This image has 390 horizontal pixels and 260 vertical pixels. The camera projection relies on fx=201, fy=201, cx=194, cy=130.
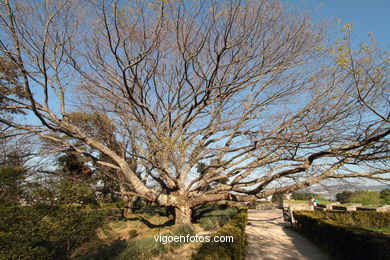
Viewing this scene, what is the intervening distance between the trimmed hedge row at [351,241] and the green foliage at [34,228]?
24.6ft

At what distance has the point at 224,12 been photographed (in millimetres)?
5789

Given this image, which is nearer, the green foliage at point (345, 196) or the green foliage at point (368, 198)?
the green foliage at point (368, 198)

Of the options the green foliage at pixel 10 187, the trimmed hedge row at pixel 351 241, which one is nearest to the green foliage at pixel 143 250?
the green foliage at pixel 10 187

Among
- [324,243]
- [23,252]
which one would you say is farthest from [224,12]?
[324,243]

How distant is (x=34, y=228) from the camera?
15.8 ft

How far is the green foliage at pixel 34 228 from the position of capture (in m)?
4.18

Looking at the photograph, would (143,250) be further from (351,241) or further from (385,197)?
(385,197)

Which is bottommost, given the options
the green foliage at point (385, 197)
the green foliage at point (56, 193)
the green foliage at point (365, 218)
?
the green foliage at point (365, 218)

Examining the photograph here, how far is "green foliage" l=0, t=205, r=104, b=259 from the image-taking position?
165 inches

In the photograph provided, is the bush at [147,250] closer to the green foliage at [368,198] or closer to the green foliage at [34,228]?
the green foliage at [34,228]

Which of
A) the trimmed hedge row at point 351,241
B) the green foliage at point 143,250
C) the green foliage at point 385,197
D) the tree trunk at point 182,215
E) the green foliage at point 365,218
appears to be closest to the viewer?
the trimmed hedge row at point 351,241

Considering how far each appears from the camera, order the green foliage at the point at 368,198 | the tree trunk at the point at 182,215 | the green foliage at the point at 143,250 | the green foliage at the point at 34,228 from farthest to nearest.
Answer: the green foliage at the point at 368,198
the tree trunk at the point at 182,215
the green foliage at the point at 143,250
the green foliage at the point at 34,228

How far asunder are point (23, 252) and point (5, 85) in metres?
5.12

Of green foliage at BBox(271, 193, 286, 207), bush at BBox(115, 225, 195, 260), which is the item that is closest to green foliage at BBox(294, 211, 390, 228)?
bush at BBox(115, 225, 195, 260)
